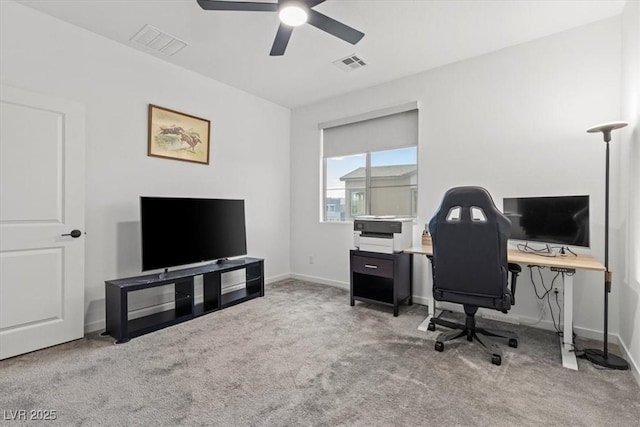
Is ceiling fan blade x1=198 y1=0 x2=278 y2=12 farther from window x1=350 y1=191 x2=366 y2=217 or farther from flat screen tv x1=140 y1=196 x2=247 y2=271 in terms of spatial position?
window x1=350 y1=191 x2=366 y2=217

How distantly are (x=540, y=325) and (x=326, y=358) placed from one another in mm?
2156

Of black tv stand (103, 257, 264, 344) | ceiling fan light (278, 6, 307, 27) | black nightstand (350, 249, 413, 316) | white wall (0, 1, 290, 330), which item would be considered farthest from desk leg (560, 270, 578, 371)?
white wall (0, 1, 290, 330)

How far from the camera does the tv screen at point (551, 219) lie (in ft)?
8.03

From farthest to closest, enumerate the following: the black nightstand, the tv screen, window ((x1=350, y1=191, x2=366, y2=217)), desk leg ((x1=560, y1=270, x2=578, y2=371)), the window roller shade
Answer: window ((x1=350, y1=191, x2=366, y2=217)) < the window roller shade < the black nightstand < the tv screen < desk leg ((x1=560, y1=270, x2=578, y2=371))

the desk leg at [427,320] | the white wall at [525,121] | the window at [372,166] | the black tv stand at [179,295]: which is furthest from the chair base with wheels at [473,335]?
the black tv stand at [179,295]

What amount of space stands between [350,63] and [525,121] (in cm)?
191

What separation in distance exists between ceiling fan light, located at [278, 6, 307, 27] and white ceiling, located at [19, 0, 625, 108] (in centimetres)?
Answer: 48

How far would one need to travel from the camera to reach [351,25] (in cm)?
272

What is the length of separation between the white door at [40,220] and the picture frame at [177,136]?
2.35ft

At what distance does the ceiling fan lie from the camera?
1.96m

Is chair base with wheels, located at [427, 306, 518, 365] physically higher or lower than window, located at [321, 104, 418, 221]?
lower

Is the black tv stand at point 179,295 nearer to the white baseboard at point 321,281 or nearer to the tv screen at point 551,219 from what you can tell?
the white baseboard at point 321,281

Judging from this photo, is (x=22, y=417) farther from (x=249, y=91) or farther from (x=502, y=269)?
(x=249, y=91)

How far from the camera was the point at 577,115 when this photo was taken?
9.02 feet
